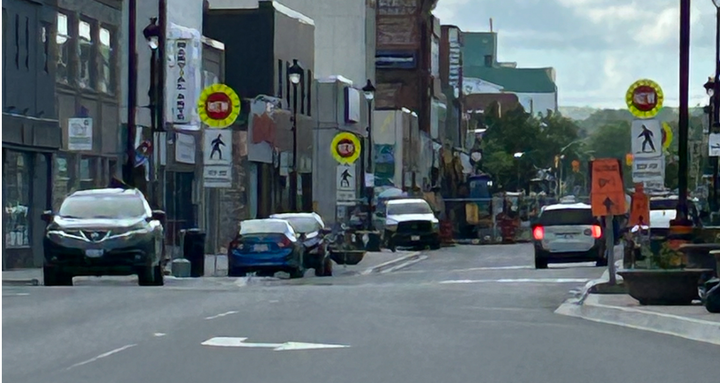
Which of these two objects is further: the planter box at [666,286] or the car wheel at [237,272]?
the car wheel at [237,272]

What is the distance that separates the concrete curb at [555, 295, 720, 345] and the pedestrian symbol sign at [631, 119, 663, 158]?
21.3 ft

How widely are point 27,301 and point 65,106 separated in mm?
22775

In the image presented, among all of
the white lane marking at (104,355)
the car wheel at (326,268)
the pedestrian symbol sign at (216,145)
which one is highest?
the pedestrian symbol sign at (216,145)

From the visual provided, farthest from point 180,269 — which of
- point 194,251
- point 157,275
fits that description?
point 157,275

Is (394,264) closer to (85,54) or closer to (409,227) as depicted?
(85,54)

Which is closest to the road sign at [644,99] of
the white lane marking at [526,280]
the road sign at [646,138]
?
the road sign at [646,138]

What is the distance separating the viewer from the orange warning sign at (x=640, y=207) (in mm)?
36812

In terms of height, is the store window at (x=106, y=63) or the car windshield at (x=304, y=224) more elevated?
the store window at (x=106, y=63)

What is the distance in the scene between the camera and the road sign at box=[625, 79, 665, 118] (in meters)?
33.8

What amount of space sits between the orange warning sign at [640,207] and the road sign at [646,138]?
2.69 meters

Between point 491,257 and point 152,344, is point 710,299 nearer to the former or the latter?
point 152,344

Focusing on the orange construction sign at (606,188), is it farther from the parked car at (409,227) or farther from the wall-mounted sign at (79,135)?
the parked car at (409,227)

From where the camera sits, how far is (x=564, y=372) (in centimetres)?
1616

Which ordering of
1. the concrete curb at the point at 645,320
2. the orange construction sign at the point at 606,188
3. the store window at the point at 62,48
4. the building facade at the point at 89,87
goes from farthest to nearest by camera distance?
the building facade at the point at 89,87 → the store window at the point at 62,48 → the orange construction sign at the point at 606,188 → the concrete curb at the point at 645,320
